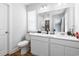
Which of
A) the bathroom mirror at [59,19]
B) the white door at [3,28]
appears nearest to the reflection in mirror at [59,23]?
the bathroom mirror at [59,19]

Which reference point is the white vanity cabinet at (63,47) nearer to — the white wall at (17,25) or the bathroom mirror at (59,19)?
the bathroom mirror at (59,19)

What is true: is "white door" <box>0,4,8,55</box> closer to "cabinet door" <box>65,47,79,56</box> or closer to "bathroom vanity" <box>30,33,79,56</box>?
"bathroom vanity" <box>30,33,79,56</box>

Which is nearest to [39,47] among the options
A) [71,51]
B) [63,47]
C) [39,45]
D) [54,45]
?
[39,45]

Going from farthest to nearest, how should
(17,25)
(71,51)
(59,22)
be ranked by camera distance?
(59,22) < (17,25) < (71,51)

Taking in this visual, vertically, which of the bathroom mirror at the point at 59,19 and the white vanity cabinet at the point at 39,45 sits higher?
the bathroom mirror at the point at 59,19

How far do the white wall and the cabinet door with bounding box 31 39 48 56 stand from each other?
34cm

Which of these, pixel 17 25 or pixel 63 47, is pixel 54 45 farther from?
pixel 17 25

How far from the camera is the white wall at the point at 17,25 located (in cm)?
140

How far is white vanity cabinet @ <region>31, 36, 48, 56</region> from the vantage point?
1.58 meters

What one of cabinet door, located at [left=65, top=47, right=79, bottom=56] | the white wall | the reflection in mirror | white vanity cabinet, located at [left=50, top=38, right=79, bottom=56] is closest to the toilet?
the white wall

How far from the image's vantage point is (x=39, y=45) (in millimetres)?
1641

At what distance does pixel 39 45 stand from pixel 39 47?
54mm

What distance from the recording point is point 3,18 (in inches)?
52.9

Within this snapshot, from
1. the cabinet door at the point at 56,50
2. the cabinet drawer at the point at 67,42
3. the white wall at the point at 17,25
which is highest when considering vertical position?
the white wall at the point at 17,25
